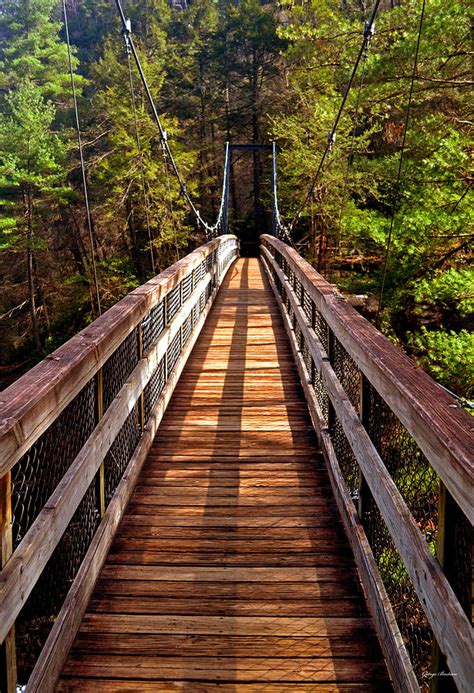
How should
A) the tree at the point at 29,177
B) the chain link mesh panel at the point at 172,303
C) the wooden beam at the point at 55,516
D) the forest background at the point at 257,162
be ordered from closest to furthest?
the wooden beam at the point at 55,516
the chain link mesh panel at the point at 172,303
the forest background at the point at 257,162
the tree at the point at 29,177

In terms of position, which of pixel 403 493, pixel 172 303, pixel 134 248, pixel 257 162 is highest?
pixel 257 162

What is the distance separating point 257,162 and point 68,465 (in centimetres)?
3278

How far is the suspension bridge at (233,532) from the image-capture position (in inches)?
54.9

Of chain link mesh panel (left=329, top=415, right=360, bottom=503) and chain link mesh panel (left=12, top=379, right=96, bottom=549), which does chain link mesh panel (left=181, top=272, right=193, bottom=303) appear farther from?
chain link mesh panel (left=12, top=379, right=96, bottom=549)

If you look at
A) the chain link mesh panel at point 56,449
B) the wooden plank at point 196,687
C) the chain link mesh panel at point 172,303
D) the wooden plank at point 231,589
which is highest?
the chain link mesh panel at point 172,303

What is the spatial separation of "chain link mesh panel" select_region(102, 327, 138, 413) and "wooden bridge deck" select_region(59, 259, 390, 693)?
58 cm

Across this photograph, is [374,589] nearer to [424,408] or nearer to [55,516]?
[424,408]

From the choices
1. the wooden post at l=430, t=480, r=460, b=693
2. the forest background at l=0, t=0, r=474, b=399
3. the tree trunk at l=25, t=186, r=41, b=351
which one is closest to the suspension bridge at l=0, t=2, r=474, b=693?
the wooden post at l=430, t=480, r=460, b=693

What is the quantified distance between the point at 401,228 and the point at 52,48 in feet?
125

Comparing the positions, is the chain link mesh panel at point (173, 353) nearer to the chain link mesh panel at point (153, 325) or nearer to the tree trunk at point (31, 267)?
the chain link mesh panel at point (153, 325)

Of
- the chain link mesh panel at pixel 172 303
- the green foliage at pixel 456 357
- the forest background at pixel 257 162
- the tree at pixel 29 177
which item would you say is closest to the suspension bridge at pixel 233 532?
the chain link mesh panel at pixel 172 303

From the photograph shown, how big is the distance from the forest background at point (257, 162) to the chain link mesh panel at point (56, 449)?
631 centimetres

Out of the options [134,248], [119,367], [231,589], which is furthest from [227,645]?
[134,248]

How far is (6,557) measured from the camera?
4.41ft
